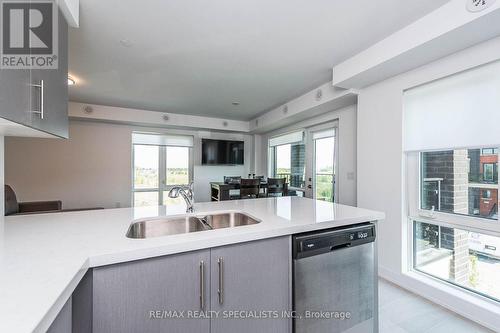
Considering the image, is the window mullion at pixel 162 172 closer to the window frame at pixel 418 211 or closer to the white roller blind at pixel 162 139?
the white roller blind at pixel 162 139

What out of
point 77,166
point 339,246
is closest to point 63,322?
point 339,246

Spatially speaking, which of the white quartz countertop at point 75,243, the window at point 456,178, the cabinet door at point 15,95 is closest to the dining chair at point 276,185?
the window at point 456,178

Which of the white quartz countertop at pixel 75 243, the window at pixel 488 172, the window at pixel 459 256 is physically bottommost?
the window at pixel 459 256

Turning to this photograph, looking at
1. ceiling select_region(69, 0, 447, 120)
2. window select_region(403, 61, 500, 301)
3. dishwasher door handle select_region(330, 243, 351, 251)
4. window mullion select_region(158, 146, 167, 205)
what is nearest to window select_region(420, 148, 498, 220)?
window select_region(403, 61, 500, 301)

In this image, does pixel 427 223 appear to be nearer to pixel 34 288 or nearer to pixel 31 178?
pixel 34 288

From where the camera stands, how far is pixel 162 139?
17.6 feet

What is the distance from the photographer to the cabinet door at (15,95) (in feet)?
2.79

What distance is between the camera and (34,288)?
0.61 meters

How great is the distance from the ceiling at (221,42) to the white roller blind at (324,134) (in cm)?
91

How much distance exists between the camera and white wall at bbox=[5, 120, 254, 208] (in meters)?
4.16

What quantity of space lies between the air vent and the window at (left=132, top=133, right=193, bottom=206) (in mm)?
5184

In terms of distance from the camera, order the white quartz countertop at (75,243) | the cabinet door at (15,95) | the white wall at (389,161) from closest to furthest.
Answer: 1. the white quartz countertop at (75,243)
2. the cabinet door at (15,95)
3. the white wall at (389,161)

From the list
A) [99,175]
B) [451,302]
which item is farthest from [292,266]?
[99,175]

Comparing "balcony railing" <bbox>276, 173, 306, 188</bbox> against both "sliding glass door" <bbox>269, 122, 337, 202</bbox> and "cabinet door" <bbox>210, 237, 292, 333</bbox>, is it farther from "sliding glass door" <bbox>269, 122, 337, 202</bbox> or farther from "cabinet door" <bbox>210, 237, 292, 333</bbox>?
"cabinet door" <bbox>210, 237, 292, 333</bbox>
